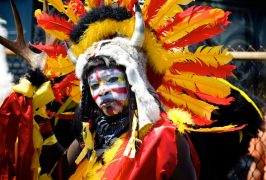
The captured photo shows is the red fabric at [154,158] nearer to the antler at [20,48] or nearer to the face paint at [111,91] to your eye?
the face paint at [111,91]

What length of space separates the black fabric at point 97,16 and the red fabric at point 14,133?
0.45m

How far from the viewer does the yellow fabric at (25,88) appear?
2855 millimetres

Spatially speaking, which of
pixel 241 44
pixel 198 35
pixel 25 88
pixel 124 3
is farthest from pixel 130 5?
pixel 241 44

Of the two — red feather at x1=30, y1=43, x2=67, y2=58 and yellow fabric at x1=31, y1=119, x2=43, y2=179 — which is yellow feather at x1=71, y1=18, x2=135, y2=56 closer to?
red feather at x1=30, y1=43, x2=67, y2=58

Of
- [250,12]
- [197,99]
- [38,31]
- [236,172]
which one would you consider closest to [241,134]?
[236,172]

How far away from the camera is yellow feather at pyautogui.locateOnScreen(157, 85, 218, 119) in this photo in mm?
3006

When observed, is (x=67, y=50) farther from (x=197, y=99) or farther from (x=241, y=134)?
(x=241, y=134)

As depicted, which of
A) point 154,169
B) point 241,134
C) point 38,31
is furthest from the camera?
point 38,31

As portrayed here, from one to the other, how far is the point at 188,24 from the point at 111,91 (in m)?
0.58

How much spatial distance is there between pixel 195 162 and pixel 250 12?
592 cm

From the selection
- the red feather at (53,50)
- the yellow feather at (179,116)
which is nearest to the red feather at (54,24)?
the red feather at (53,50)

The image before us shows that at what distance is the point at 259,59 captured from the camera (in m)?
3.92

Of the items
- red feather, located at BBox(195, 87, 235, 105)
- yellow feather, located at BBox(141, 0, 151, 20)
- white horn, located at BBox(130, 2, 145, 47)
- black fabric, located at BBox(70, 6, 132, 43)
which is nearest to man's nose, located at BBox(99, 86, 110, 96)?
white horn, located at BBox(130, 2, 145, 47)

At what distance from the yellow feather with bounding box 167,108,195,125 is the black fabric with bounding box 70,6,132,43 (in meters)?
0.56
